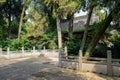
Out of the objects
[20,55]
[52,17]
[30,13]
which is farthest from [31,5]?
[20,55]

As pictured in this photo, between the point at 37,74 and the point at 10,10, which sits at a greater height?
the point at 10,10

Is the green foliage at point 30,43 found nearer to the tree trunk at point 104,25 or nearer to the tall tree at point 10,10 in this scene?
the tall tree at point 10,10

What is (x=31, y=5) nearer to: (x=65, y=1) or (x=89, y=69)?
(x=65, y=1)

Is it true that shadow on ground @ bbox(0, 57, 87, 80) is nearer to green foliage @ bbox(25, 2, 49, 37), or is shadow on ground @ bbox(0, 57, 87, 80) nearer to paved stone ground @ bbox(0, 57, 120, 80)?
paved stone ground @ bbox(0, 57, 120, 80)

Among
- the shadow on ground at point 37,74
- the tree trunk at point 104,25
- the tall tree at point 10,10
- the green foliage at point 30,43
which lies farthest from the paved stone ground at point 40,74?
the tall tree at point 10,10

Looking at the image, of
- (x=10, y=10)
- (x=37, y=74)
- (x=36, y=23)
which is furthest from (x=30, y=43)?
(x=37, y=74)

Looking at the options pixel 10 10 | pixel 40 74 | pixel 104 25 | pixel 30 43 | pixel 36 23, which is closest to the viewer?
pixel 40 74

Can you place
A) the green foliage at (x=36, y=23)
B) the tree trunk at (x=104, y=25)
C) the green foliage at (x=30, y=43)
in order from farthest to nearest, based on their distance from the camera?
the green foliage at (x=36, y=23)
the green foliage at (x=30, y=43)
the tree trunk at (x=104, y=25)

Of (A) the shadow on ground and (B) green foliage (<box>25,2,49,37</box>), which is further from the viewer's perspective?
(B) green foliage (<box>25,2,49,37</box>)

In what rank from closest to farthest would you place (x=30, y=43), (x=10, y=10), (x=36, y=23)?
(x=30, y=43) < (x=36, y=23) < (x=10, y=10)

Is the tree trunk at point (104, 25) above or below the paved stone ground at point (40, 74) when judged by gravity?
above

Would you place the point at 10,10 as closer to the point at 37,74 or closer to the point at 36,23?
the point at 36,23

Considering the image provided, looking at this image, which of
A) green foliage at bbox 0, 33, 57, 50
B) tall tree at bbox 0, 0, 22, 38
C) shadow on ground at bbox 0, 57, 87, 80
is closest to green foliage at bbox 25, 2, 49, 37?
green foliage at bbox 0, 33, 57, 50

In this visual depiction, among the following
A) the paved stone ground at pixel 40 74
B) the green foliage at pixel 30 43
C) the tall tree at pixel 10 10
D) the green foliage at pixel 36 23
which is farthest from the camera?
the tall tree at pixel 10 10
